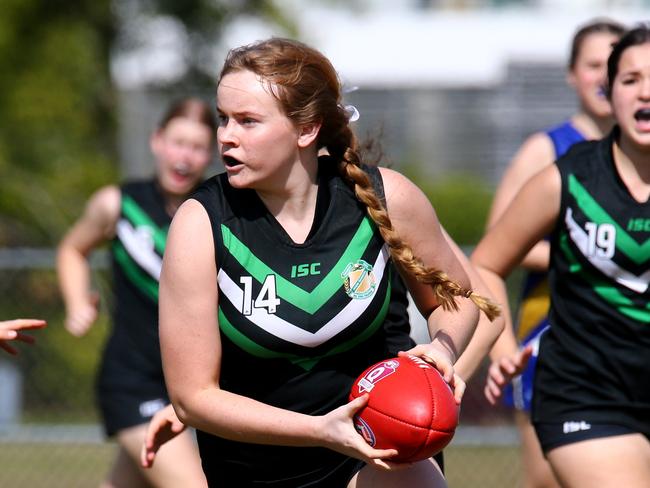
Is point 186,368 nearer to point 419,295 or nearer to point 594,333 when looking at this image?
point 419,295

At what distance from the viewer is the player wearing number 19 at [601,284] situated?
4.48m

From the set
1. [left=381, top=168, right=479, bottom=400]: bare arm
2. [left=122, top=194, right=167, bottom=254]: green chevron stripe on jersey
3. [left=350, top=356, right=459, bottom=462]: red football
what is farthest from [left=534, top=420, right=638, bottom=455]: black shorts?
[left=122, top=194, right=167, bottom=254]: green chevron stripe on jersey

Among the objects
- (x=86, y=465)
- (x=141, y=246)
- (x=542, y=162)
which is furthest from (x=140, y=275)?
(x=86, y=465)

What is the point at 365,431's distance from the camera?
345 cm

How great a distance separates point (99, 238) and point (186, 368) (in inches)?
124

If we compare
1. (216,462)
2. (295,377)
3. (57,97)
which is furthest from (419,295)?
(57,97)

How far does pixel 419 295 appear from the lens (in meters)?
4.16

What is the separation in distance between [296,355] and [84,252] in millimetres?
3211

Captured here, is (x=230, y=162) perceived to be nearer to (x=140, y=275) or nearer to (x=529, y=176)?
(x=529, y=176)

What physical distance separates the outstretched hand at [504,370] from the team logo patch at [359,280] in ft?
2.75

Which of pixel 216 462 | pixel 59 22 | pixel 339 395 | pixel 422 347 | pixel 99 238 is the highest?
pixel 422 347

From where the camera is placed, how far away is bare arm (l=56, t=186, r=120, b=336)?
648 cm

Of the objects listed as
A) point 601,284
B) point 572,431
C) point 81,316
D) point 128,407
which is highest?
point 601,284

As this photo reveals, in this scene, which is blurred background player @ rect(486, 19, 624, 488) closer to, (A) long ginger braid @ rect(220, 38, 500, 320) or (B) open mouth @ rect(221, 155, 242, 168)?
(A) long ginger braid @ rect(220, 38, 500, 320)
